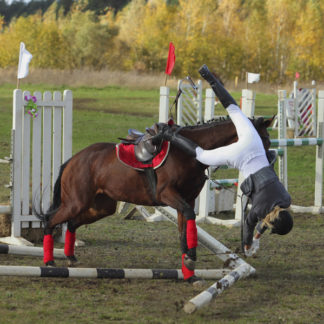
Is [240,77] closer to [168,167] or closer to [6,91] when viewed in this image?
[6,91]

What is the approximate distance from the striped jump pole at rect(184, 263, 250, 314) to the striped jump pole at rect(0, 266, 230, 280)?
23cm

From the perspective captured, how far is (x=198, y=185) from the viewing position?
5891mm

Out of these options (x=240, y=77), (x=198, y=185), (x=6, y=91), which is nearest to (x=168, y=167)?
(x=198, y=185)

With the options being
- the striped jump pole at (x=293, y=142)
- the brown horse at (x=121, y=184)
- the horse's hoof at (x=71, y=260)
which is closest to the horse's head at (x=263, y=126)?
the brown horse at (x=121, y=184)

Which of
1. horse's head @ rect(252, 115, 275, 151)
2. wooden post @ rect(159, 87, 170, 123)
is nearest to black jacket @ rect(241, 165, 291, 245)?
horse's head @ rect(252, 115, 275, 151)

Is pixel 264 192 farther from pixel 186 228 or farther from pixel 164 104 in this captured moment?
pixel 164 104

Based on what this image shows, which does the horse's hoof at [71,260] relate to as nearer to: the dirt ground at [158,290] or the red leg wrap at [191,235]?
the dirt ground at [158,290]

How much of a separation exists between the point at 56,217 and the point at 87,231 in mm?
2072

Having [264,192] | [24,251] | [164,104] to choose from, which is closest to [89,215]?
[24,251]

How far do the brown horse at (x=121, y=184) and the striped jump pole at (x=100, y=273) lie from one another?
19 cm

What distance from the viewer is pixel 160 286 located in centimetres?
586

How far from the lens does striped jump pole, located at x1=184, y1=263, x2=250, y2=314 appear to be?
16.0ft

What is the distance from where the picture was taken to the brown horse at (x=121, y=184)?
5.74 metres

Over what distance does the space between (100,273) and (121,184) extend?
873mm
